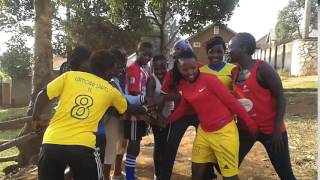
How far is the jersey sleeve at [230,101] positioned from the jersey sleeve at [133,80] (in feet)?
4.32

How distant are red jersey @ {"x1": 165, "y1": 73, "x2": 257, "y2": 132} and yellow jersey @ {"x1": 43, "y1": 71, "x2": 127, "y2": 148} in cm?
91

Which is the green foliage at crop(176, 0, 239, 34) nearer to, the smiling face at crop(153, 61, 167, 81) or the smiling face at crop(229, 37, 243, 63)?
the smiling face at crop(153, 61, 167, 81)

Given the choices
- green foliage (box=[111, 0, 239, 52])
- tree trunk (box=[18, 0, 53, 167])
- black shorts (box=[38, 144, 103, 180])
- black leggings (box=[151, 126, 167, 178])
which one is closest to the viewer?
black shorts (box=[38, 144, 103, 180])

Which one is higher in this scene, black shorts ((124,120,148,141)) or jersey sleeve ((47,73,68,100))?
jersey sleeve ((47,73,68,100))

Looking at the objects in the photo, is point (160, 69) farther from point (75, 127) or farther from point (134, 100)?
point (75, 127)

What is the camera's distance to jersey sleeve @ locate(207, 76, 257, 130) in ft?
13.8

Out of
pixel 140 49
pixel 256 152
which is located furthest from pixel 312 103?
pixel 140 49

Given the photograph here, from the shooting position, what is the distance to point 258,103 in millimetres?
4344

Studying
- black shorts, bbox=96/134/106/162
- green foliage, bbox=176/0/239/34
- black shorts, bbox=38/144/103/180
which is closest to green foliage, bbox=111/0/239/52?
green foliage, bbox=176/0/239/34

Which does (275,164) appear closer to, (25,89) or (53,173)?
(53,173)

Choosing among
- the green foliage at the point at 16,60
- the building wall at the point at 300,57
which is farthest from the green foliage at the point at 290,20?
the green foliage at the point at 16,60

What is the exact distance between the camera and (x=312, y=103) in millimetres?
13719

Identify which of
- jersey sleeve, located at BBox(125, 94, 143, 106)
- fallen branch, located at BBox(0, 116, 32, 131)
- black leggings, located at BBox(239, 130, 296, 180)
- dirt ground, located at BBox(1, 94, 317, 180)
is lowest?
dirt ground, located at BBox(1, 94, 317, 180)

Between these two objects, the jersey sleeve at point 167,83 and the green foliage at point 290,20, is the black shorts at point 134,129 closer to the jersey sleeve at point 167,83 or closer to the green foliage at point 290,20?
the jersey sleeve at point 167,83
